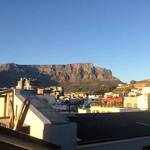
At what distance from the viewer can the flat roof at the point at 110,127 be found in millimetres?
17422

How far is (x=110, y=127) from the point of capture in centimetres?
2017

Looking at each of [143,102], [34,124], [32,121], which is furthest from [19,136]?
[143,102]

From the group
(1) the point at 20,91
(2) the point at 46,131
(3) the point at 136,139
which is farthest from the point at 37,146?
(3) the point at 136,139

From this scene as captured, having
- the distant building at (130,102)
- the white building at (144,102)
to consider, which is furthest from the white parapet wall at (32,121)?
the distant building at (130,102)

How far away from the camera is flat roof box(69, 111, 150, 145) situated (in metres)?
17.4

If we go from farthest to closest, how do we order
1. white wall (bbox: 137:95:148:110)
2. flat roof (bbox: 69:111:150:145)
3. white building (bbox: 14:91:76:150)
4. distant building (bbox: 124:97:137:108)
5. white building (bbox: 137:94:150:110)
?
distant building (bbox: 124:97:137:108) < white wall (bbox: 137:95:148:110) < white building (bbox: 137:94:150:110) < flat roof (bbox: 69:111:150:145) < white building (bbox: 14:91:76:150)

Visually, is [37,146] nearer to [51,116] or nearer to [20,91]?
[51,116]

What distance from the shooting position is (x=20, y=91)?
612 inches

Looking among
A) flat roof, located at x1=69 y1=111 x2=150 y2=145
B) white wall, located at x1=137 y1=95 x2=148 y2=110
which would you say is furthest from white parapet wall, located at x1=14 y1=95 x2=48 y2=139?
white wall, located at x1=137 y1=95 x2=148 y2=110

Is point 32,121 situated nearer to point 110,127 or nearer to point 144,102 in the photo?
point 110,127

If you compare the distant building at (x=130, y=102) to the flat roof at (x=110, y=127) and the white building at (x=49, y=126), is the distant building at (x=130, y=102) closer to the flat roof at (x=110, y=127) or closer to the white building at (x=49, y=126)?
the flat roof at (x=110, y=127)

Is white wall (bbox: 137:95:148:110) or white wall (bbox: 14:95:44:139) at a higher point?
white wall (bbox: 137:95:148:110)

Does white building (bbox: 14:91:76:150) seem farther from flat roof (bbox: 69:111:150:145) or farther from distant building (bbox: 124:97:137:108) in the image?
distant building (bbox: 124:97:137:108)

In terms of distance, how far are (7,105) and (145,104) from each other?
70.3 m
